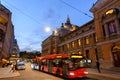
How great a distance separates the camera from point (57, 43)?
61781 mm

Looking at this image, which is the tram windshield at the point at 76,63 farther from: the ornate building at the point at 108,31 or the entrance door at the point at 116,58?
the entrance door at the point at 116,58

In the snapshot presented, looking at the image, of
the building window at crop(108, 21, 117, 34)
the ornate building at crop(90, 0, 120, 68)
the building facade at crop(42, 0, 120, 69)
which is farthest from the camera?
the building window at crop(108, 21, 117, 34)

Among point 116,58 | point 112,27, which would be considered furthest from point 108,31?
point 116,58

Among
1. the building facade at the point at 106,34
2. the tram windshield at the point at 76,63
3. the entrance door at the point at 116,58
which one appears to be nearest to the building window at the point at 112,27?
the building facade at the point at 106,34

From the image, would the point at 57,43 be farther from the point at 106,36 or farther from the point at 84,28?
the point at 106,36

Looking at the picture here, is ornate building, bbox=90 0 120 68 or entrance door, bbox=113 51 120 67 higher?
ornate building, bbox=90 0 120 68

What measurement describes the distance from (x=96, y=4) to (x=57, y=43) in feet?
111

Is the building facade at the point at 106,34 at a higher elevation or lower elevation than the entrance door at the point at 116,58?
higher

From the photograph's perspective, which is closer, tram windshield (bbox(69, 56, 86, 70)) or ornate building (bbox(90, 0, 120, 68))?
tram windshield (bbox(69, 56, 86, 70))

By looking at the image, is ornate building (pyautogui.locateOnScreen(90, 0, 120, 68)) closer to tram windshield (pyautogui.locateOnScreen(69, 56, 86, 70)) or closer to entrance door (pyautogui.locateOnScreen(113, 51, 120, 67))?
entrance door (pyautogui.locateOnScreen(113, 51, 120, 67))

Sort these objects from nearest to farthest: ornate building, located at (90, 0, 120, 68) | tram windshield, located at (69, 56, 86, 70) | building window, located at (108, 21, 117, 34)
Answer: tram windshield, located at (69, 56, 86, 70) → ornate building, located at (90, 0, 120, 68) → building window, located at (108, 21, 117, 34)

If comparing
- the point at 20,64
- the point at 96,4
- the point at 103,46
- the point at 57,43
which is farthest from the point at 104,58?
the point at 57,43

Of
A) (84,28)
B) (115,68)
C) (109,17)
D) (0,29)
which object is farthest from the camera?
(0,29)

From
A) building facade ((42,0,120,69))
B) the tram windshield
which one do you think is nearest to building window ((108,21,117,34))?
building facade ((42,0,120,69))
